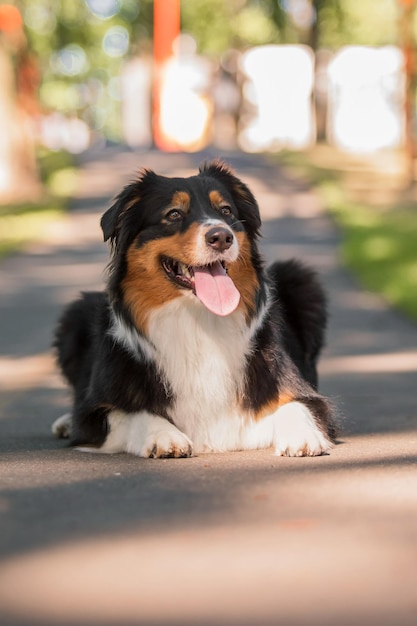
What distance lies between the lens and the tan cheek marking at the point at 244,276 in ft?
20.5

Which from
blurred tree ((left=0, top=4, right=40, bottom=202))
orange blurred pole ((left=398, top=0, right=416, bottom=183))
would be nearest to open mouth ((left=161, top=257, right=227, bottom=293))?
orange blurred pole ((left=398, top=0, right=416, bottom=183))

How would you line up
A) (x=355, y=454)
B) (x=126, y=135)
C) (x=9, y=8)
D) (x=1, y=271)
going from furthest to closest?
1. (x=126, y=135)
2. (x=9, y=8)
3. (x=1, y=271)
4. (x=355, y=454)

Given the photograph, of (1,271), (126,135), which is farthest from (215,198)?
(126,135)

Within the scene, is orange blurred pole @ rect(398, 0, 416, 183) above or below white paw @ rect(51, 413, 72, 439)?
above

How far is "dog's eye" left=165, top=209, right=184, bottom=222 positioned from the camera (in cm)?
619

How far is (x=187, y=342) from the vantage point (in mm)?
6270

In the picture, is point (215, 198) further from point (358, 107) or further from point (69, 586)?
point (358, 107)

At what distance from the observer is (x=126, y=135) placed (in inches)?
3152

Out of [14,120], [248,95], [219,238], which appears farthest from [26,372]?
[248,95]

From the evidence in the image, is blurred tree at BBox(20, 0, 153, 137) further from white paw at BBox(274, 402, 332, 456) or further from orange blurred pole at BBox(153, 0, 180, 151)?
white paw at BBox(274, 402, 332, 456)

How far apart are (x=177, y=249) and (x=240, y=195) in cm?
63

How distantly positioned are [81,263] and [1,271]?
1.21 m

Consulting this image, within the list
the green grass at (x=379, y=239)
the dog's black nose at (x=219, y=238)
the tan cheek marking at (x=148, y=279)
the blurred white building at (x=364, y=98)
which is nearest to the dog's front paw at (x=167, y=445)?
the tan cheek marking at (x=148, y=279)

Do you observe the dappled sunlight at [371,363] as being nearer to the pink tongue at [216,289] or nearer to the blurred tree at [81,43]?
the pink tongue at [216,289]
